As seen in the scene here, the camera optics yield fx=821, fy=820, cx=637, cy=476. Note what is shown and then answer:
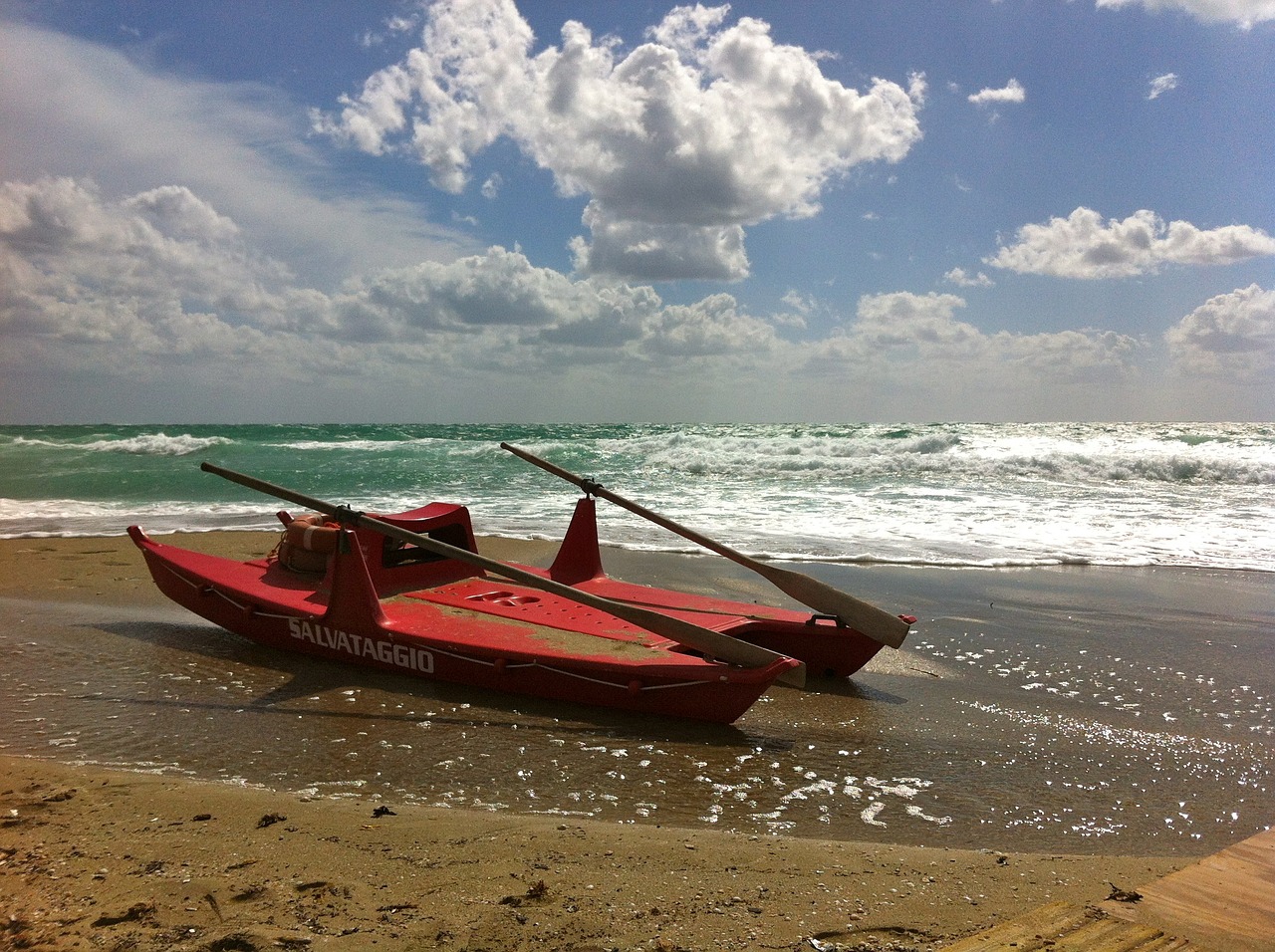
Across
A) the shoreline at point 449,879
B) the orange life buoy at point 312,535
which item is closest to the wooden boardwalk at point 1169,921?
the shoreline at point 449,879

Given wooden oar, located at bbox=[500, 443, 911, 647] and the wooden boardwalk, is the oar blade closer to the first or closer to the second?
wooden oar, located at bbox=[500, 443, 911, 647]

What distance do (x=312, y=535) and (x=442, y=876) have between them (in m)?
3.97

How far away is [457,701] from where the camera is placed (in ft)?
15.6

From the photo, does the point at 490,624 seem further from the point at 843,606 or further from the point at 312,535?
the point at 843,606

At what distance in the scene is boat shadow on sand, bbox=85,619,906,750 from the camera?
4.36 metres

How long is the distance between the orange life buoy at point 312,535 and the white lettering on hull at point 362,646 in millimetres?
732

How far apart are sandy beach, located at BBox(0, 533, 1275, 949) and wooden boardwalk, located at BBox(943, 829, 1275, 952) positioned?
0.21m

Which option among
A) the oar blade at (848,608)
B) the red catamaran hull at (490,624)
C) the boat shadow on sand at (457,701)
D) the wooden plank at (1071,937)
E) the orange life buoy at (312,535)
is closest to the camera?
the wooden plank at (1071,937)

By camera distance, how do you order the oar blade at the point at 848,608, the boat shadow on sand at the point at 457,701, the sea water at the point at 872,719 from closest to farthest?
1. the sea water at the point at 872,719
2. the boat shadow on sand at the point at 457,701
3. the oar blade at the point at 848,608

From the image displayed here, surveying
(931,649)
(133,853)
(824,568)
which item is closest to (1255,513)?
(824,568)

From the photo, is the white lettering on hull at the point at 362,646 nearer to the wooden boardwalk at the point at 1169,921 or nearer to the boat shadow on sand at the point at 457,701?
the boat shadow on sand at the point at 457,701

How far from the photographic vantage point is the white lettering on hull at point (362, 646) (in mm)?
5027

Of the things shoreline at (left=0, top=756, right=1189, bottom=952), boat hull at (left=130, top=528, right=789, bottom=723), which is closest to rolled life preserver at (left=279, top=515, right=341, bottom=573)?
Answer: boat hull at (left=130, top=528, right=789, bottom=723)

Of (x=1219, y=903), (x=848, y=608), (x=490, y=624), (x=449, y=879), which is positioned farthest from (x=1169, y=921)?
(x=490, y=624)
